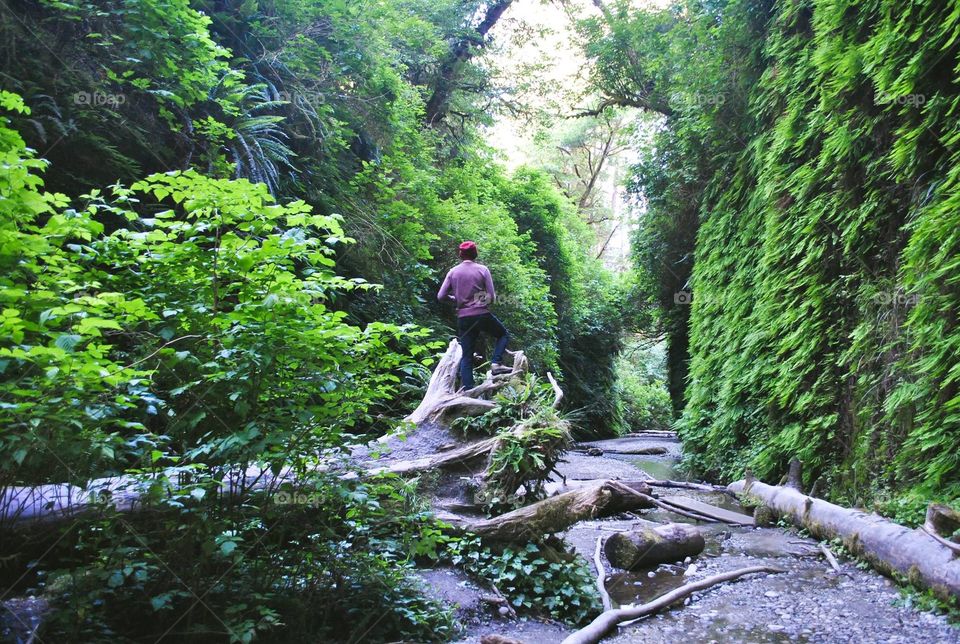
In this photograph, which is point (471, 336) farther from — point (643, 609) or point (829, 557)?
point (829, 557)

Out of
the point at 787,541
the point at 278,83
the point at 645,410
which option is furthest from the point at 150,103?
the point at 645,410

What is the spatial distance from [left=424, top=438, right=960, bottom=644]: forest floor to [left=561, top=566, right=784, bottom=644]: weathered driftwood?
67 mm

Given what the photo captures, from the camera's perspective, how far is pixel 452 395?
22.8 ft

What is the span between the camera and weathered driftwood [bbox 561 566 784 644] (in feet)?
13.0

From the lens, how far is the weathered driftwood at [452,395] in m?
6.70

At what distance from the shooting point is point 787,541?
22.2ft

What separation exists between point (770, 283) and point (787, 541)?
4.11 metres

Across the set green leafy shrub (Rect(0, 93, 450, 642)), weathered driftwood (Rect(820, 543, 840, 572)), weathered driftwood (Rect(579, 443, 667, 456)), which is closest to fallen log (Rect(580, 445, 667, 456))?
weathered driftwood (Rect(579, 443, 667, 456))

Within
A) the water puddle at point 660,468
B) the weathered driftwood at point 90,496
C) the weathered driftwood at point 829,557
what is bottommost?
the water puddle at point 660,468

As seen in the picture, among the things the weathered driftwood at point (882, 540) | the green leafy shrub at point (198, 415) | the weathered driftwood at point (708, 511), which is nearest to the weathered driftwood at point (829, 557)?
the weathered driftwood at point (882, 540)

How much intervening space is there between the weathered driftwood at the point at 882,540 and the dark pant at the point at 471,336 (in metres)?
4.13

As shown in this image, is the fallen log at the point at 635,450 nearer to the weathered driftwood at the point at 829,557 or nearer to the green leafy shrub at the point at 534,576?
the weathered driftwood at the point at 829,557

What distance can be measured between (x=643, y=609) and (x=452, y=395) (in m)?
3.14

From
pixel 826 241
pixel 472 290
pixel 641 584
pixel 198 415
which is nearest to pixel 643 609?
pixel 641 584
